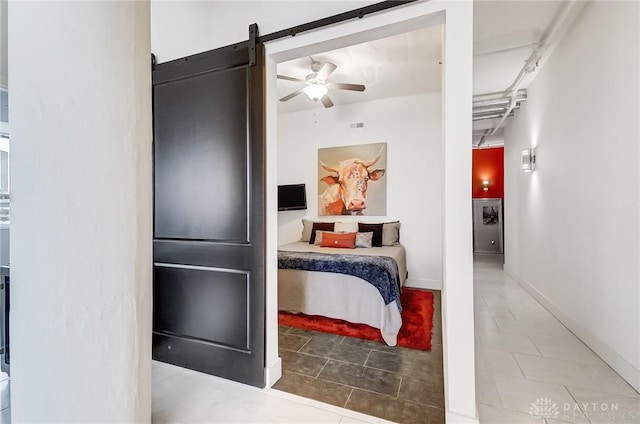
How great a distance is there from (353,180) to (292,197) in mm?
1202

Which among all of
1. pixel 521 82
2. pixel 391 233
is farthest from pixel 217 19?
pixel 521 82

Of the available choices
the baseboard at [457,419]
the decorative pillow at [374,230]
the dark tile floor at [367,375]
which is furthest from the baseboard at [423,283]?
the baseboard at [457,419]

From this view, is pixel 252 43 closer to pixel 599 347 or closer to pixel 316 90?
pixel 316 90

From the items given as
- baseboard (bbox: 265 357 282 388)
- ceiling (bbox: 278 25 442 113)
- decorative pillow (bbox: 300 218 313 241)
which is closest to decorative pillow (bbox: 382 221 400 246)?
decorative pillow (bbox: 300 218 313 241)

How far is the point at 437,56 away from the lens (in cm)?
338

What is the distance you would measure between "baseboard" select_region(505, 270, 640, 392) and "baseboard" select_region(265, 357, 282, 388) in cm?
242

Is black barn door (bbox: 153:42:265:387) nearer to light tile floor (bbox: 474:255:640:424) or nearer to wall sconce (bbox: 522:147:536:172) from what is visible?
light tile floor (bbox: 474:255:640:424)

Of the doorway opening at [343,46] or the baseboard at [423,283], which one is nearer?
the doorway opening at [343,46]

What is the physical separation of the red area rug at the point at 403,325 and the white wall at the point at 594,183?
1348 mm

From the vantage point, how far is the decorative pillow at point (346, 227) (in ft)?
15.5

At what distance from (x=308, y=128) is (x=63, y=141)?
4729 mm

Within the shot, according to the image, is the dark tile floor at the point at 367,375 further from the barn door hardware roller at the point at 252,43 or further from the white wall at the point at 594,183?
the barn door hardware roller at the point at 252,43

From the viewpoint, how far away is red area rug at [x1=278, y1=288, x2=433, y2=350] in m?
2.69

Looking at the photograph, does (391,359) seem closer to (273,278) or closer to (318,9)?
(273,278)
